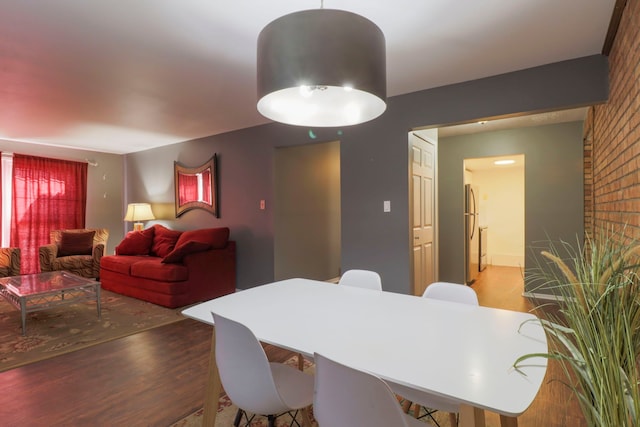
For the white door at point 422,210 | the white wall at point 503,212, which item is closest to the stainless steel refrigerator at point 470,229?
the white door at point 422,210

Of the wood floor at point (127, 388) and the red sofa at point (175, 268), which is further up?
the red sofa at point (175, 268)

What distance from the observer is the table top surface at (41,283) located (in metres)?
3.22

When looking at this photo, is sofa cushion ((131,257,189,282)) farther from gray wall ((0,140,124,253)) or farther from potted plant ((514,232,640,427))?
potted plant ((514,232,640,427))

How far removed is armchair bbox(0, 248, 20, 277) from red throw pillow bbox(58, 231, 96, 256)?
0.67m

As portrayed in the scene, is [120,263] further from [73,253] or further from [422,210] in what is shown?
[422,210]

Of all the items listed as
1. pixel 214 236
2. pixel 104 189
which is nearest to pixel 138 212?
pixel 104 189

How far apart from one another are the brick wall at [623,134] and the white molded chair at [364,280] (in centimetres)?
125

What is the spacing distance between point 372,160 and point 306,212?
5.80ft

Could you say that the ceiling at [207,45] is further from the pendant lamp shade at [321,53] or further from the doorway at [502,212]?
the doorway at [502,212]

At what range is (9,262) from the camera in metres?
4.43

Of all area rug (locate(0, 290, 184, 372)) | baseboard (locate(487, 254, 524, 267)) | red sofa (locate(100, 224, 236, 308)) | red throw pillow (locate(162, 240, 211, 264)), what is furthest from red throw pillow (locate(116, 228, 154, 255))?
baseboard (locate(487, 254, 524, 267))

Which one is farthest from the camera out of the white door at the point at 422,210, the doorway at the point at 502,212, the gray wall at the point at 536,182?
the doorway at the point at 502,212

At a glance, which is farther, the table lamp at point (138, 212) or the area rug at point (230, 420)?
the table lamp at point (138, 212)

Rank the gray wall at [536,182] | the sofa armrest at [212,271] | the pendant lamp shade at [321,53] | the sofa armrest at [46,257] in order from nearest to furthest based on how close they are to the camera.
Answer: the pendant lamp shade at [321,53], the sofa armrest at [212,271], the gray wall at [536,182], the sofa armrest at [46,257]
